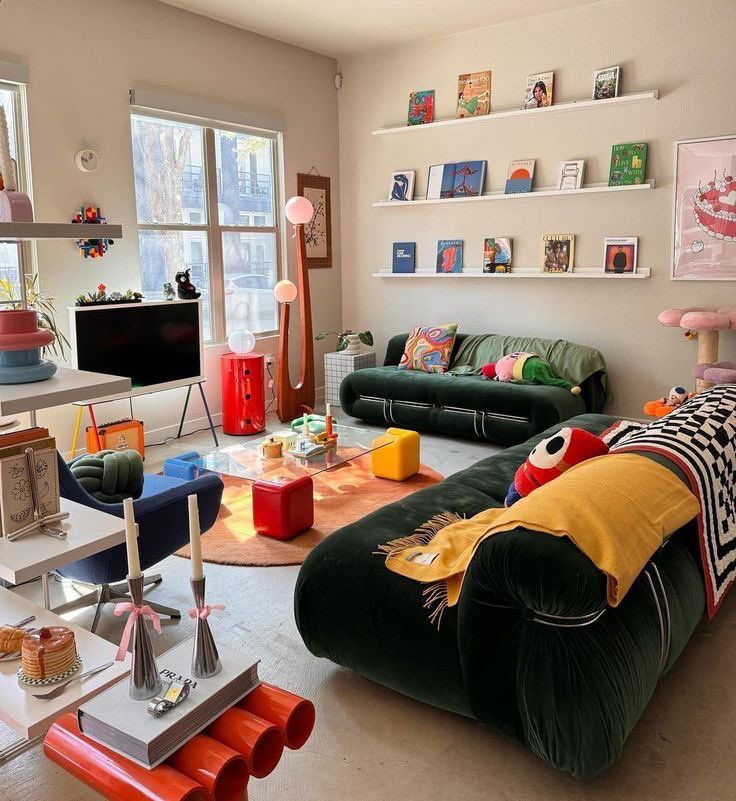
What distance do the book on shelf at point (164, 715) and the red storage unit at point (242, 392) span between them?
4.05 meters

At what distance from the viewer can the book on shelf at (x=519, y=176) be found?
5641 millimetres

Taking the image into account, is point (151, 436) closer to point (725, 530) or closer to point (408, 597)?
point (408, 597)

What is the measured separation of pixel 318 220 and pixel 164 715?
5.65 m

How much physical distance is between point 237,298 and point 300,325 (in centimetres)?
75

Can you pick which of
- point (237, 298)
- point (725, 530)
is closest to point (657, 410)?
point (725, 530)

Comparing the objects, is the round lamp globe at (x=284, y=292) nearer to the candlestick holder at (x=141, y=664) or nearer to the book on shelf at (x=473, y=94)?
the book on shelf at (x=473, y=94)

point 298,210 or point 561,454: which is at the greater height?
point 298,210

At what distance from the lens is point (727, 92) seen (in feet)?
15.9

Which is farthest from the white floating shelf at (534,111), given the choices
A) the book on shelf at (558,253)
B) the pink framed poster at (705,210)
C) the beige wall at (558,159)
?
the book on shelf at (558,253)

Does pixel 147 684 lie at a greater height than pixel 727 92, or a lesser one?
lesser

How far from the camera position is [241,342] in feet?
17.9

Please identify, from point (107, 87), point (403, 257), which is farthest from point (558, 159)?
point (107, 87)

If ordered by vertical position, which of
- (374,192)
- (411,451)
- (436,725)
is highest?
(374,192)

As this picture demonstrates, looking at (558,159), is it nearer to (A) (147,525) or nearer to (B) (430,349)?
(B) (430,349)
